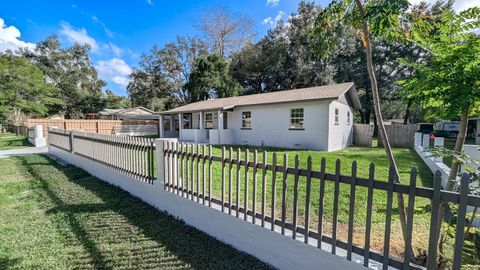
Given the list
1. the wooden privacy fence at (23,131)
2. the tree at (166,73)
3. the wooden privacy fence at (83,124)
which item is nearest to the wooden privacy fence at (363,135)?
the wooden privacy fence at (83,124)

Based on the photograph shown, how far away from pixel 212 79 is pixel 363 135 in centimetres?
1744

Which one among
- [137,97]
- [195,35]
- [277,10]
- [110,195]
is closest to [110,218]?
[110,195]

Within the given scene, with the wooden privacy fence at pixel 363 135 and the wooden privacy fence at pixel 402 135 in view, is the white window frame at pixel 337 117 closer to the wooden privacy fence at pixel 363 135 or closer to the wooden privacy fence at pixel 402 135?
the wooden privacy fence at pixel 363 135

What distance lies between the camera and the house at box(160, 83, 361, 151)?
13.7 metres

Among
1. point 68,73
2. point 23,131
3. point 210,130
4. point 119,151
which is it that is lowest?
point 23,131

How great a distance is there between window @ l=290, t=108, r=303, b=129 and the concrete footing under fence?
10.6 meters

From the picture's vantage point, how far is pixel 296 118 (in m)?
14.8

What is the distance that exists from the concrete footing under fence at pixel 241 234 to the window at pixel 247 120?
1187 cm

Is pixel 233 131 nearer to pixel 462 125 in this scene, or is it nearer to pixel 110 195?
pixel 110 195

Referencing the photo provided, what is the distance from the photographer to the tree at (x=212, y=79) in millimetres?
29391

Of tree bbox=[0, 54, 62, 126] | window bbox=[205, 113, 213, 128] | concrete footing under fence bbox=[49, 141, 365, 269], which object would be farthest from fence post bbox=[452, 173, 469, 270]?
tree bbox=[0, 54, 62, 126]

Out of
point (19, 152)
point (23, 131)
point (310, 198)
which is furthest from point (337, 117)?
point (23, 131)

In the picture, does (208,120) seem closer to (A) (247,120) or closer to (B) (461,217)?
(A) (247,120)

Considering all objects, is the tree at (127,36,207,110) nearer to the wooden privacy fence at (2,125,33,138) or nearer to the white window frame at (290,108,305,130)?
the wooden privacy fence at (2,125,33,138)
